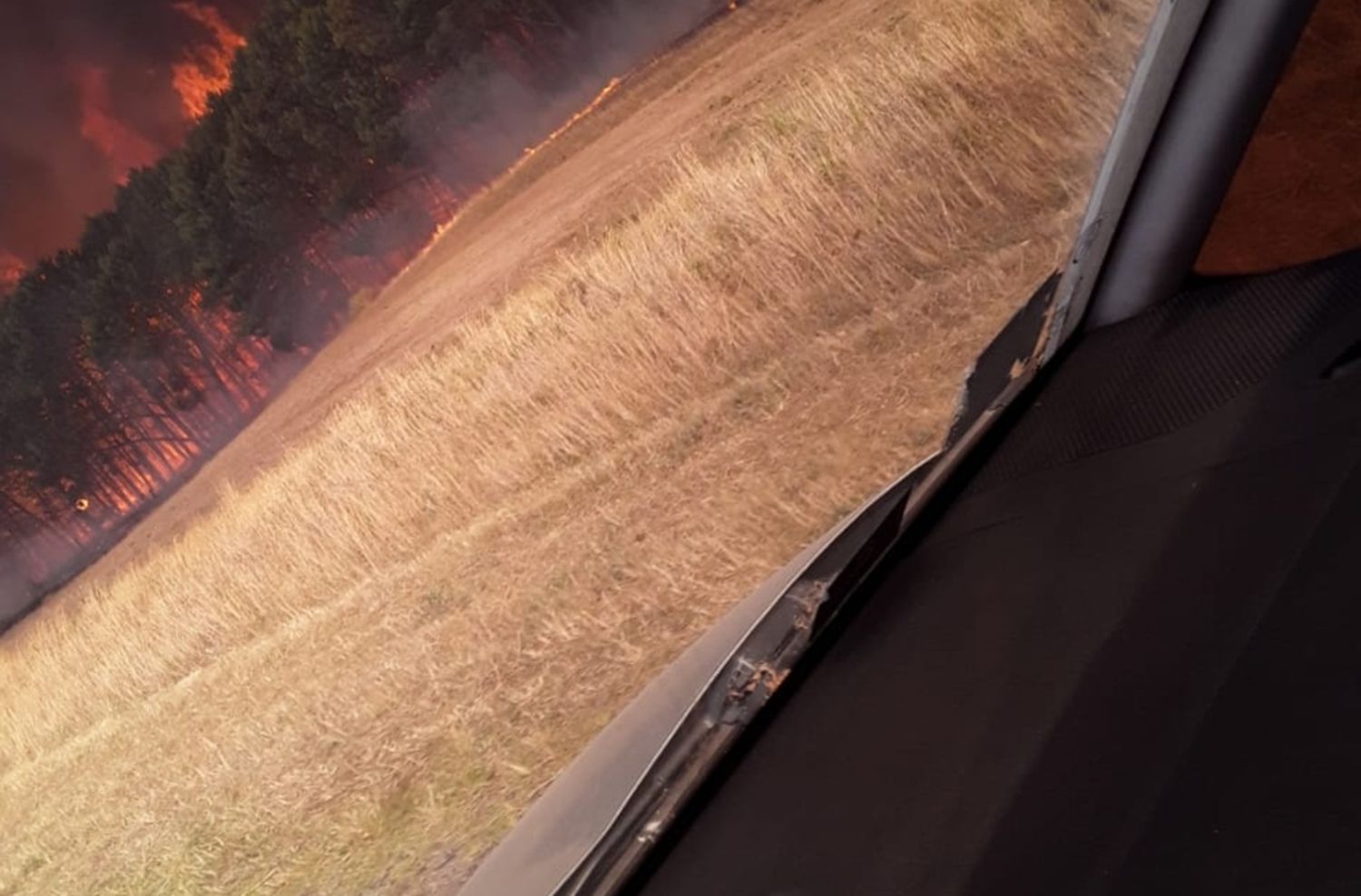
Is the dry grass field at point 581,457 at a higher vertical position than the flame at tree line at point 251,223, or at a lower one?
lower

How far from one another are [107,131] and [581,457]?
2293 millimetres

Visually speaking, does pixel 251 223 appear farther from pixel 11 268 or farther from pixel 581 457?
pixel 581 457

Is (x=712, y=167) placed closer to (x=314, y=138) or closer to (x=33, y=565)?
(x=314, y=138)

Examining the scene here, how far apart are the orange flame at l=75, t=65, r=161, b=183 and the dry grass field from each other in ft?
3.83

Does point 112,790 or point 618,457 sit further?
point 112,790

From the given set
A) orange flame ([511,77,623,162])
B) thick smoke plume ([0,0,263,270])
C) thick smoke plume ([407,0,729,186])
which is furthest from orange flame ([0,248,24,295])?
orange flame ([511,77,623,162])

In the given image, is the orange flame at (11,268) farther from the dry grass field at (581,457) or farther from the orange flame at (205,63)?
the dry grass field at (581,457)

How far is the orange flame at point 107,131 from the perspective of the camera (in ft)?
11.0

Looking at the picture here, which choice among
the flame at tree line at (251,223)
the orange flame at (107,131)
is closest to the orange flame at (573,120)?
the flame at tree line at (251,223)

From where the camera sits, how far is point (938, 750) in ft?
2.86

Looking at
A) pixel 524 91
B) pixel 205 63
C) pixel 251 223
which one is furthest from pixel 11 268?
pixel 524 91

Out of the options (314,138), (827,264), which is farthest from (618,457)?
(314,138)

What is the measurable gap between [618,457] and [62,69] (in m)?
2.53

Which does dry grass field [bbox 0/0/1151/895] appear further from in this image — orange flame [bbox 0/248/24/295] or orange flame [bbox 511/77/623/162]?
orange flame [bbox 0/248/24/295]
